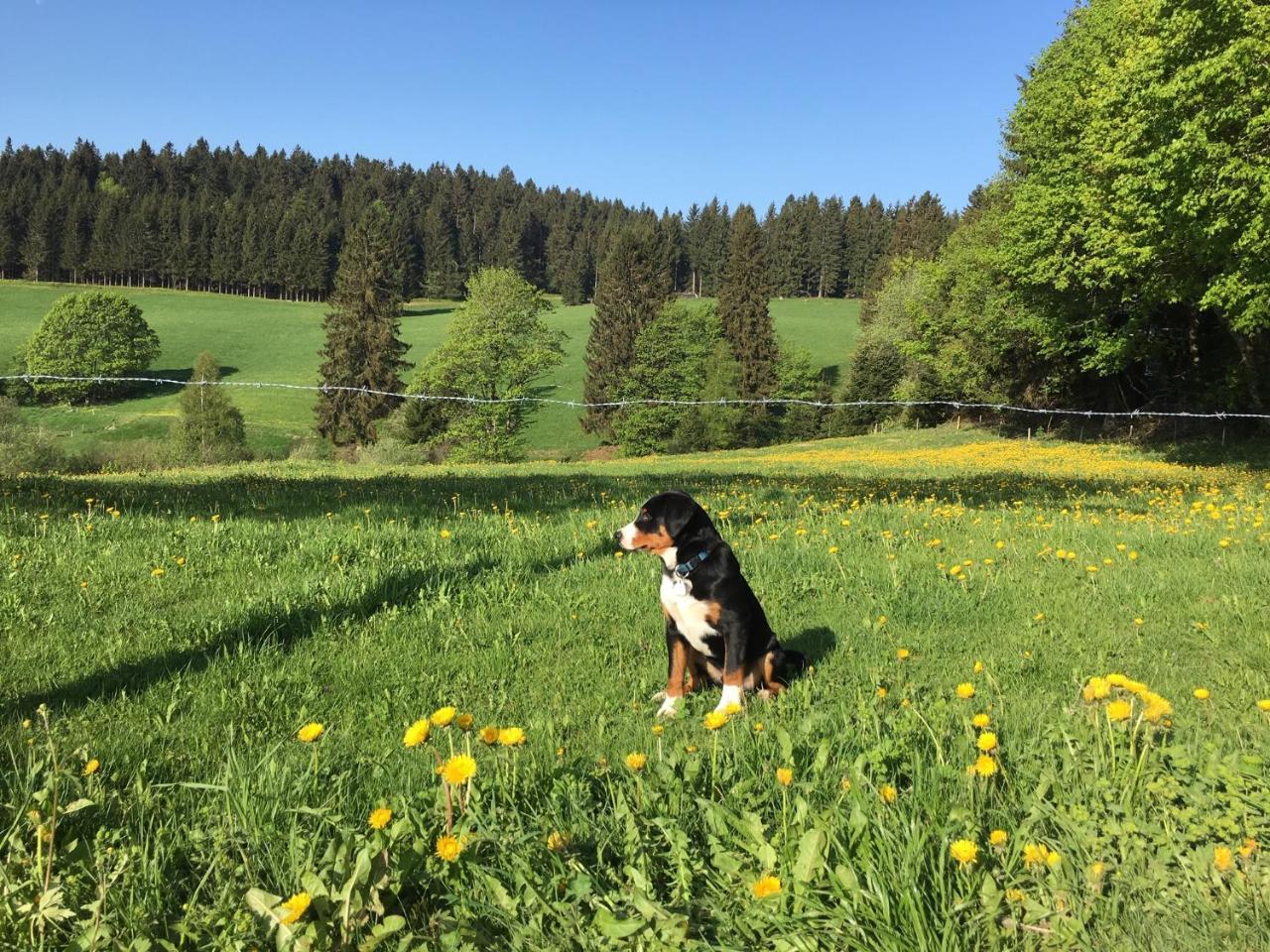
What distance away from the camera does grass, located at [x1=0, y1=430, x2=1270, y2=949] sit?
1953 millimetres

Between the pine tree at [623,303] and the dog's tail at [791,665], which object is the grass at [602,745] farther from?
the pine tree at [623,303]

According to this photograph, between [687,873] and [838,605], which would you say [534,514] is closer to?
[838,605]

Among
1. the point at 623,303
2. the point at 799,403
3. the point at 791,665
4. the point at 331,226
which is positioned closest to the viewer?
the point at 791,665

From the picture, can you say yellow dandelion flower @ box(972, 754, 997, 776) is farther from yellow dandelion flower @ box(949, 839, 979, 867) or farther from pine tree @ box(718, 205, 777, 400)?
pine tree @ box(718, 205, 777, 400)

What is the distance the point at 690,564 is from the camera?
3.99 m

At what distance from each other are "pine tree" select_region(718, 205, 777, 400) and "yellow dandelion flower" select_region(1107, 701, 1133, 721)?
6100 cm

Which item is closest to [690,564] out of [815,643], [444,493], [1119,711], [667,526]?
[667,526]

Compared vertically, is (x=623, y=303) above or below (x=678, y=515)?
above

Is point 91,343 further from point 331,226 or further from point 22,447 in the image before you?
point 331,226

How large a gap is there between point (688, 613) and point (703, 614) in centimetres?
8

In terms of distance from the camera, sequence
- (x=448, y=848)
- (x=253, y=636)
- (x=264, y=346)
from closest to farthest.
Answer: (x=448, y=848)
(x=253, y=636)
(x=264, y=346)

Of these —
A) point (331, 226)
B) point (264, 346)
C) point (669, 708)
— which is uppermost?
point (331, 226)

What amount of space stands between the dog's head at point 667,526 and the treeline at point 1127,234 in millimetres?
17047

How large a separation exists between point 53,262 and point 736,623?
129m
